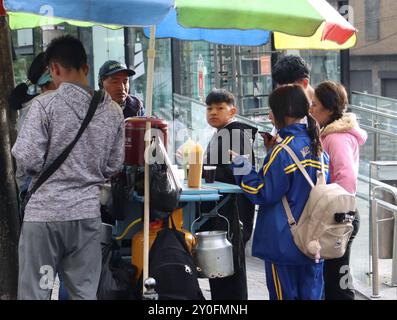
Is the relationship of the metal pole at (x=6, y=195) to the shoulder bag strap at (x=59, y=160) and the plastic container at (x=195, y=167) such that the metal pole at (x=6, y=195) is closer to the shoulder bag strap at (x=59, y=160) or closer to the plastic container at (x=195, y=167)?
the shoulder bag strap at (x=59, y=160)

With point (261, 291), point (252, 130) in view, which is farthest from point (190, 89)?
point (252, 130)

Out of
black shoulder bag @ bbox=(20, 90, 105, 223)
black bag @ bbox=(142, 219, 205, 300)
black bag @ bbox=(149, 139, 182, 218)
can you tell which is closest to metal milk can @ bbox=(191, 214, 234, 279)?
black bag @ bbox=(142, 219, 205, 300)

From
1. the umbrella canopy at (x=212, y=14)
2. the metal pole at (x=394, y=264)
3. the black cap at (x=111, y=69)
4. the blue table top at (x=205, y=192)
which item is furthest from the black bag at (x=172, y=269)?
the metal pole at (x=394, y=264)

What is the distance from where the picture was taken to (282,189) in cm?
477

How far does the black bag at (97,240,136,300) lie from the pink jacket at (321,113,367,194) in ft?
4.84

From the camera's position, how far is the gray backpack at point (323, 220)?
4.66 m

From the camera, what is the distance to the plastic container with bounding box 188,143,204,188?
17.0 ft

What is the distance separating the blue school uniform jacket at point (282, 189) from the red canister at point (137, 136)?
0.62 m

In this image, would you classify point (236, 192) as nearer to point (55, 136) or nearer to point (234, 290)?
point (234, 290)

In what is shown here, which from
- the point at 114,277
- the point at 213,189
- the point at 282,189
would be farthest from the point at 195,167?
the point at 114,277

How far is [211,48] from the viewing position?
1159cm

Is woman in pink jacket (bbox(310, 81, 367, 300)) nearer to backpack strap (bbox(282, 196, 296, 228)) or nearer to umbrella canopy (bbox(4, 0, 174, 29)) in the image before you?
backpack strap (bbox(282, 196, 296, 228))

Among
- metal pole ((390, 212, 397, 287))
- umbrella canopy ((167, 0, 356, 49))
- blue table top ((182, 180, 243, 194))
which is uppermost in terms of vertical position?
umbrella canopy ((167, 0, 356, 49))
